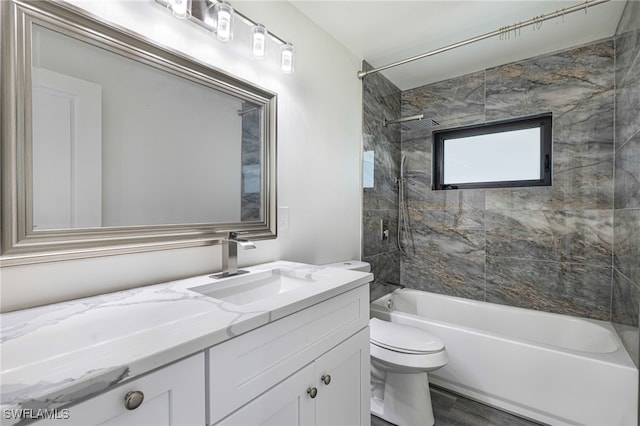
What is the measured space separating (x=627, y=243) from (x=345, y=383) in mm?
1760

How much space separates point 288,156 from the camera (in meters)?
1.65

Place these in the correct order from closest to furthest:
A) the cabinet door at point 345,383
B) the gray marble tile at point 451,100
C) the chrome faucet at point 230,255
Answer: the cabinet door at point 345,383
the chrome faucet at point 230,255
the gray marble tile at point 451,100

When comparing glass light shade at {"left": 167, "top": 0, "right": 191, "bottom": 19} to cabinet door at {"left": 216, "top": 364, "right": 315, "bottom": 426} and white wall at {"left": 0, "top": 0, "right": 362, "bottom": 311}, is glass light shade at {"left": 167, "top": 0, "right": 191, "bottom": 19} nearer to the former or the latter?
white wall at {"left": 0, "top": 0, "right": 362, "bottom": 311}

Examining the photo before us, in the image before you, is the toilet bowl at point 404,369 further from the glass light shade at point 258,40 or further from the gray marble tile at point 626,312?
the glass light shade at point 258,40

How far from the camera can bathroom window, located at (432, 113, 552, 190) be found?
7.52 feet

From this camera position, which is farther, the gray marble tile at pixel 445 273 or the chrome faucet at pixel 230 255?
the gray marble tile at pixel 445 273

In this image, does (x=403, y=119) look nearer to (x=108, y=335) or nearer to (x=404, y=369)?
(x=404, y=369)

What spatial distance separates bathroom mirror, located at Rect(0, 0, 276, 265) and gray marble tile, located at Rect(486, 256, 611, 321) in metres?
2.15

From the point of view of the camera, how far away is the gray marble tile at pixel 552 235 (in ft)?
6.66

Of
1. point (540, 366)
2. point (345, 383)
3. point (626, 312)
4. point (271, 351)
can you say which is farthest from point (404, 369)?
point (626, 312)

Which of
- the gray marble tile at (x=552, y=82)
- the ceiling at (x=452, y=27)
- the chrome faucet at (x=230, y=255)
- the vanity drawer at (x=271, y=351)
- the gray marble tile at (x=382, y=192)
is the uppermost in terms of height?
the ceiling at (x=452, y=27)

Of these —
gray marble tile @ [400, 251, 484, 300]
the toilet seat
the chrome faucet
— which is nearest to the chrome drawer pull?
the chrome faucet

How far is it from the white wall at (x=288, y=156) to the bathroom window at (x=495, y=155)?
993 mm

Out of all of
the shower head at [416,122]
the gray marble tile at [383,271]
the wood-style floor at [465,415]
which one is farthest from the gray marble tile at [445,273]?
the shower head at [416,122]
